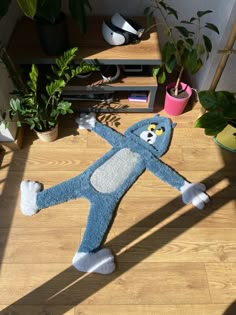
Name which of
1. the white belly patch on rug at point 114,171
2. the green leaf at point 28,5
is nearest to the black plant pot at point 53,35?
the green leaf at point 28,5

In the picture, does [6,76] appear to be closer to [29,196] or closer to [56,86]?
[56,86]

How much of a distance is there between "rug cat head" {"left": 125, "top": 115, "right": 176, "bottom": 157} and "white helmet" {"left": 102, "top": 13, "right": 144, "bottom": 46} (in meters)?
0.47

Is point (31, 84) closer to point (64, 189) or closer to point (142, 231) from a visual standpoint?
point (64, 189)

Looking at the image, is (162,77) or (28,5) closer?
(28,5)

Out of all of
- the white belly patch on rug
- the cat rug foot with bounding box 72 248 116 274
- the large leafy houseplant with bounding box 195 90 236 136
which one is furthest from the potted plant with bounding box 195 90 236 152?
the cat rug foot with bounding box 72 248 116 274

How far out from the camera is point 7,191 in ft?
4.03

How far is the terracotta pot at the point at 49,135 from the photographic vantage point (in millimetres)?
1308

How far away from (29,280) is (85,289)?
0.24 metres

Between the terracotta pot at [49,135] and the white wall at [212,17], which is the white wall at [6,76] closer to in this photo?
the terracotta pot at [49,135]

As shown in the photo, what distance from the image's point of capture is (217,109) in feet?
3.79

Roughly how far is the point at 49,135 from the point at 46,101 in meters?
0.21

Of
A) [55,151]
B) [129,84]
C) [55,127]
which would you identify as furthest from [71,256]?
[129,84]

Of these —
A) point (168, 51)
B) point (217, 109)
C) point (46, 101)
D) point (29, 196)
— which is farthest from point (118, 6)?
point (29, 196)

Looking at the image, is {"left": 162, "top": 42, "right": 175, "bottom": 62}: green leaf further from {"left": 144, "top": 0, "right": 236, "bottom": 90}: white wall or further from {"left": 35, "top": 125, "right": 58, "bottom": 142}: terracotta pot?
{"left": 35, "top": 125, "right": 58, "bottom": 142}: terracotta pot
